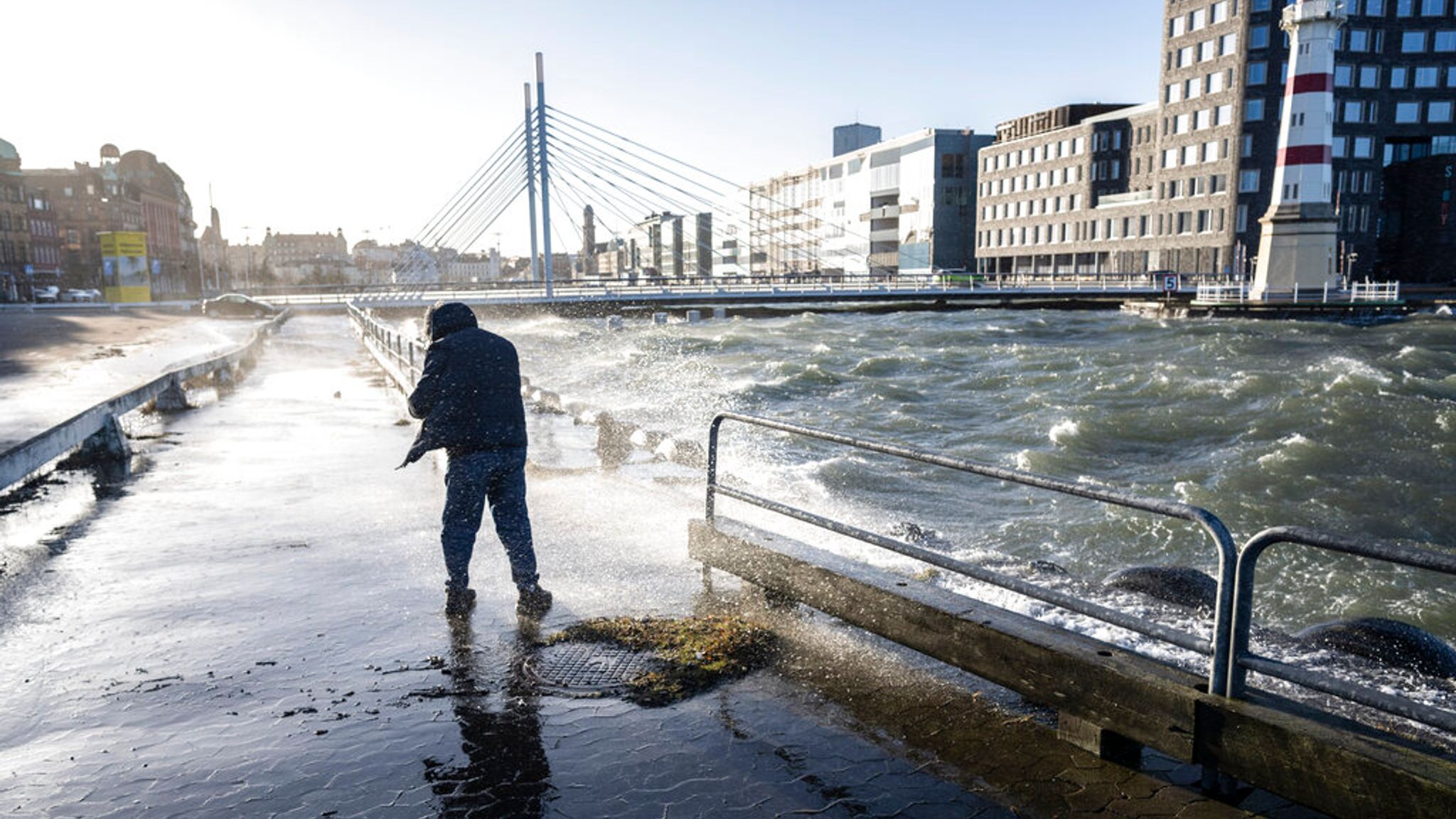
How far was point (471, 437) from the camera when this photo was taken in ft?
18.3

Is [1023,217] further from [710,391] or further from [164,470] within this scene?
[164,470]

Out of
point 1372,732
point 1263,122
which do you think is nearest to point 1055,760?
point 1372,732

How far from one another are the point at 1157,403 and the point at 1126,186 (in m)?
67.0

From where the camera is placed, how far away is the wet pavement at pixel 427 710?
3717mm

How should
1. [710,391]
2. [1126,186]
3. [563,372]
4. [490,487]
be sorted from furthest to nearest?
[1126,186] < [563,372] < [710,391] < [490,487]

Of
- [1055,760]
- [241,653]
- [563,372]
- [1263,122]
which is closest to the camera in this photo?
[1055,760]

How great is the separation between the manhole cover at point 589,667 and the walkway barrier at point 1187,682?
3.62 ft

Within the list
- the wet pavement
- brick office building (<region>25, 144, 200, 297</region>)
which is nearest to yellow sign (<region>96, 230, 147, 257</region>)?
brick office building (<region>25, 144, 200, 297</region>)

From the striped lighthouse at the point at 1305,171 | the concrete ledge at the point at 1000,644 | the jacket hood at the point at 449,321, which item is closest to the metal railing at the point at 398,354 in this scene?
the jacket hood at the point at 449,321


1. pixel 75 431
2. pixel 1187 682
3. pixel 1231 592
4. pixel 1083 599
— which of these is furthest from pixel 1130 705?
pixel 75 431

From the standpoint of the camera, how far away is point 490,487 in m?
5.82

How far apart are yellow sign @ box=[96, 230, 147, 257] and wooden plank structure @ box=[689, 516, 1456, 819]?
76.9 meters

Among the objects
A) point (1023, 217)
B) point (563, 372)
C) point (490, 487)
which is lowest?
point (563, 372)

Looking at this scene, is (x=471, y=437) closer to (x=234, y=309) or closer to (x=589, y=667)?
(x=589, y=667)
